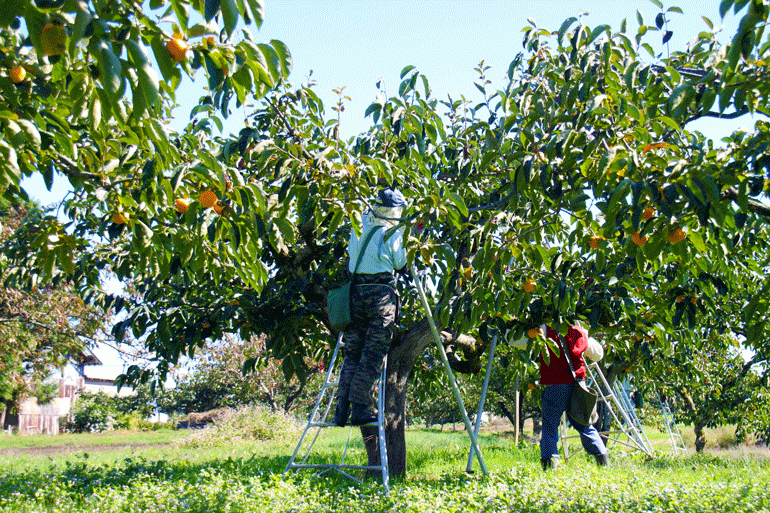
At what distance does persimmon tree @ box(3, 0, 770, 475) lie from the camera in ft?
5.82

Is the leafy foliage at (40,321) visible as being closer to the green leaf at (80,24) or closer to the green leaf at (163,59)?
the green leaf at (163,59)

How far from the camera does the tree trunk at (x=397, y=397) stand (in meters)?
4.59

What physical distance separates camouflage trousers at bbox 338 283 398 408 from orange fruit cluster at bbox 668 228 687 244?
174 cm

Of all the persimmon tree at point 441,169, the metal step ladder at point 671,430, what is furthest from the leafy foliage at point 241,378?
the persimmon tree at point 441,169

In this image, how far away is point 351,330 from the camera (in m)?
3.69

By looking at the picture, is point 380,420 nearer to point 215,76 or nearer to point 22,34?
point 215,76

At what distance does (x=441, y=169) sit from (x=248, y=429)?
31.9 feet

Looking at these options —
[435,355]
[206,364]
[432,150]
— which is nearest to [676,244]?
[432,150]

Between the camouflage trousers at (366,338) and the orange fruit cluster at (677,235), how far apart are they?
174 cm

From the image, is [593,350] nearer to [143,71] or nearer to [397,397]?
[397,397]

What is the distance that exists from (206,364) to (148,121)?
17.6 metres

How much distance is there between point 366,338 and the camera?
342 cm

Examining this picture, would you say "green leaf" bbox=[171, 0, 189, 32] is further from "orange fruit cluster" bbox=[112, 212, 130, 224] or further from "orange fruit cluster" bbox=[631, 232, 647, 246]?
"orange fruit cluster" bbox=[631, 232, 647, 246]

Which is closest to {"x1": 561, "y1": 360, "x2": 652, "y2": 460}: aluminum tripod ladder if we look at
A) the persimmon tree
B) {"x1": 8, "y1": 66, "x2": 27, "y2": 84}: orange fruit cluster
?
the persimmon tree
